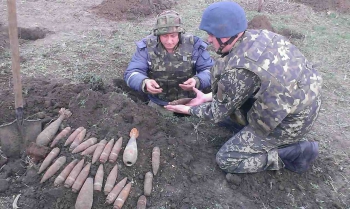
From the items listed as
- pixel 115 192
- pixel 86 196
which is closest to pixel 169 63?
pixel 115 192

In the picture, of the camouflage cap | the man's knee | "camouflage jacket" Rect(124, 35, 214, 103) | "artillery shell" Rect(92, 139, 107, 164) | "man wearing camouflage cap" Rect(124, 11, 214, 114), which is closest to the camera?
"artillery shell" Rect(92, 139, 107, 164)

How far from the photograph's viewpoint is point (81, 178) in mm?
3783

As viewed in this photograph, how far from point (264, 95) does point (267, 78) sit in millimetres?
178

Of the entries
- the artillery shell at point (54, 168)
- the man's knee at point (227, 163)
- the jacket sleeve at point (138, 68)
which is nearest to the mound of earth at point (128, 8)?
the jacket sleeve at point (138, 68)

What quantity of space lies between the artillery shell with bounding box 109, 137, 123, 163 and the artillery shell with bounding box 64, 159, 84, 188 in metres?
0.31

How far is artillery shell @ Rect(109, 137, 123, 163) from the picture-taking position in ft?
12.9

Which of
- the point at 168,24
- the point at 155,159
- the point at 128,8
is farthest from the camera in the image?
the point at 128,8

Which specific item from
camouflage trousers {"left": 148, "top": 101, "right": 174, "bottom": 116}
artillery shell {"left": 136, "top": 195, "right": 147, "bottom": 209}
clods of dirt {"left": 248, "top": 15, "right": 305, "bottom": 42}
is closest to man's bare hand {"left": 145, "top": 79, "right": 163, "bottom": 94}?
camouflage trousers {"left": 148, "top": 101, "right": 174, "bottom": 116}

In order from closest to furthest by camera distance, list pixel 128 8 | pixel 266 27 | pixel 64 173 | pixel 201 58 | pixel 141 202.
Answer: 1. pixel 141 202
2. pixel 64 173
3. pixel 201 58
4. pixel 266 27
5. pixel 128 8

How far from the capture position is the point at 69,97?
16.1 ft

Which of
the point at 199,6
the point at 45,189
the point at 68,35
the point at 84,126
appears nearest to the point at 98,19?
the point at 68,35

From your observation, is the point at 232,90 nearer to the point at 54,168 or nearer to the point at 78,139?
the point at 78,139

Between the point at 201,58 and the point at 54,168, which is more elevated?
the point at 201,58

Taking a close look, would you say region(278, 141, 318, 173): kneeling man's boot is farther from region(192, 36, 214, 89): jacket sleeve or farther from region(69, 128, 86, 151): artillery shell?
region(69, 128, 86, 151): artillery shell
